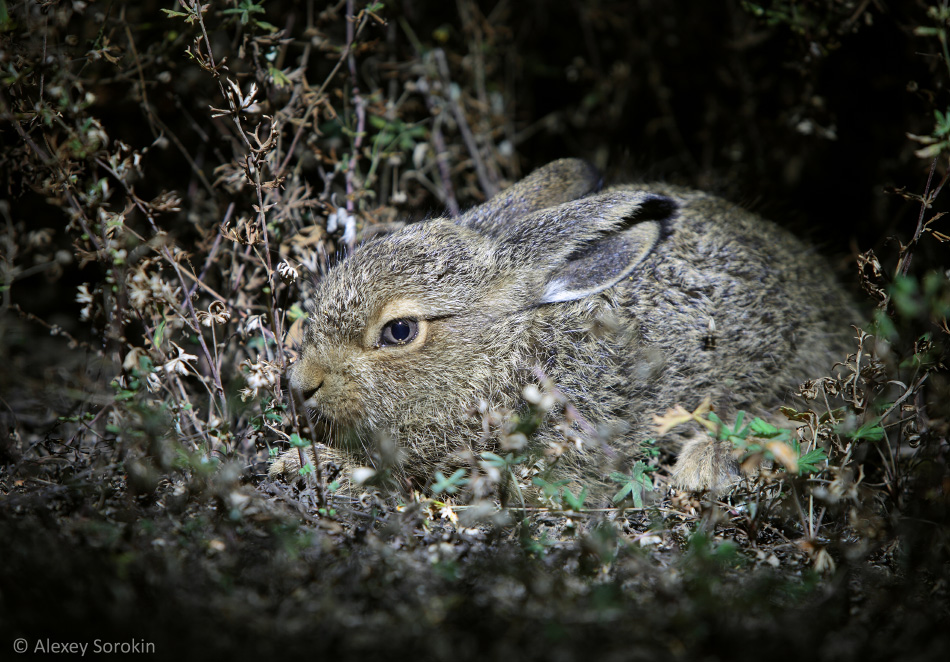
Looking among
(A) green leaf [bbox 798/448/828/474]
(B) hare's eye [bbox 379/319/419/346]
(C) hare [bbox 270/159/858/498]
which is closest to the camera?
(A) green leaf [bbox 798/448/828/474]

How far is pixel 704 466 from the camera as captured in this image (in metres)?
3.85

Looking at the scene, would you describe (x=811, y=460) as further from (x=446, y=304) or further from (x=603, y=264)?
(x=446, y=304)

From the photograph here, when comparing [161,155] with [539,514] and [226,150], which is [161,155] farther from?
[539,514]

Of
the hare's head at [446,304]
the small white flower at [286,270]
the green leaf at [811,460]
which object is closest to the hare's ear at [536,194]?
the hare's head at [446,304]

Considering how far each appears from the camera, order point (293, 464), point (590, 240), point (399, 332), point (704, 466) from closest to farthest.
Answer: point (293, 464) < point (704, 466) < point (399, 332) < point (590, 240)

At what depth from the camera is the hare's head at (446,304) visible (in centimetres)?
391

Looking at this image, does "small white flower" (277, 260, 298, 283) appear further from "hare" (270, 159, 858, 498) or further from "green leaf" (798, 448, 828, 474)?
"green leaf" (798, 448, 828, 474)

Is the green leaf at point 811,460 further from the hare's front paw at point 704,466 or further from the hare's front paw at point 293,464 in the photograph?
the hare's front paw at point 293,464

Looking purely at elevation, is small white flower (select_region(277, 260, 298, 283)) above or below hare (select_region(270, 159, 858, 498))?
above

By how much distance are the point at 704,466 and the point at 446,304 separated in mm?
1784

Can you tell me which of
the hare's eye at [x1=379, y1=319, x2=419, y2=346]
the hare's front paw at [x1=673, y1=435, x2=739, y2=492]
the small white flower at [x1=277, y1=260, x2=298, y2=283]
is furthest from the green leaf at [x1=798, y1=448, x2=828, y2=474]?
the small white flower at [x1=277, y1=260, x2=298, y2=283]

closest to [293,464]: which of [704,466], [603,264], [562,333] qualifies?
[562,333]

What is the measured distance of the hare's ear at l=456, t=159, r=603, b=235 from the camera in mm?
4590

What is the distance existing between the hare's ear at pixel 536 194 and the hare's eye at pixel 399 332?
925 millimetres
